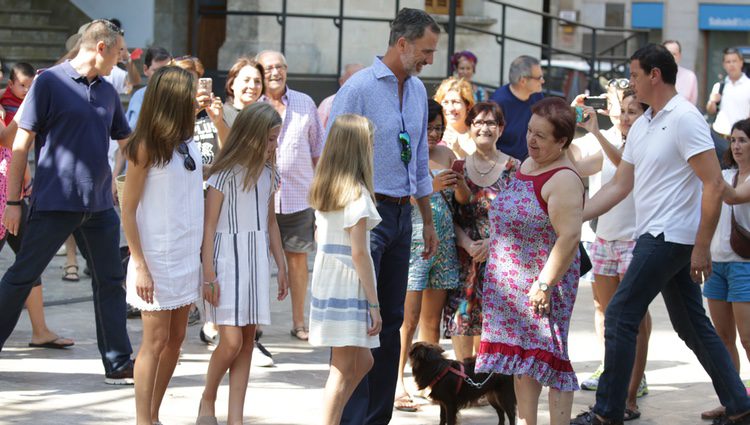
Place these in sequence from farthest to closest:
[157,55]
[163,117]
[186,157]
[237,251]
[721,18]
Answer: [721,18]
[157,55]
[237,251]
[186,157]
[163,117]

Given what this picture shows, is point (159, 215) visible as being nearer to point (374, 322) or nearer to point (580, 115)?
point (374, 322)

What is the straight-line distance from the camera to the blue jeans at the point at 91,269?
269 inches

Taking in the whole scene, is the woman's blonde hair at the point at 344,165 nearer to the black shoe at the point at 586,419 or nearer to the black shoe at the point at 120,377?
the black shoe at the point at 586,419

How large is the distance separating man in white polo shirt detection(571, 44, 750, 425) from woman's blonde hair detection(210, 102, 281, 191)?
1726 millimetres

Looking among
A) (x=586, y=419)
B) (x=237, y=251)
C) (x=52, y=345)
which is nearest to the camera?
(x=237, y=251)

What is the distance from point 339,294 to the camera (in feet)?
17.9

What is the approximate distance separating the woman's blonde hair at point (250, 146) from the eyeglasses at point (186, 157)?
0.50 feet

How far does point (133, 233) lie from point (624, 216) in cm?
295

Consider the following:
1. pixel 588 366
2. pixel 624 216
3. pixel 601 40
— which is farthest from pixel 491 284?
pixel 601 40

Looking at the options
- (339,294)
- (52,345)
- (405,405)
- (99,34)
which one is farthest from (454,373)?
(52,345)

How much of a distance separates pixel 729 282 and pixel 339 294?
8.48 feet

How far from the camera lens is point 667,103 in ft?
20.3

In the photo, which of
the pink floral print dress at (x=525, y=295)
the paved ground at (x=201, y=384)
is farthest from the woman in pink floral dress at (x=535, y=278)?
the paved ground at (x=201, y=384)

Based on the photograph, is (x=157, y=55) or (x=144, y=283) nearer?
(x=144, y=283)
